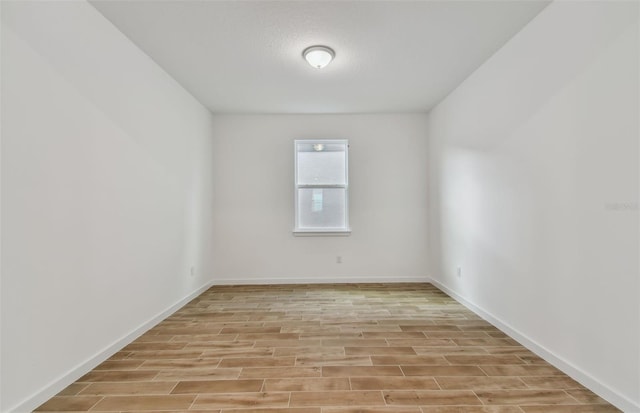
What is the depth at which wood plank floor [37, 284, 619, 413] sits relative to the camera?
5.55 ft

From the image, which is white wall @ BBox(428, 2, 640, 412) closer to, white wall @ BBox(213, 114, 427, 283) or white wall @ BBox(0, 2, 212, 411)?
white wall @ BBox(213, 114, 427, 283)

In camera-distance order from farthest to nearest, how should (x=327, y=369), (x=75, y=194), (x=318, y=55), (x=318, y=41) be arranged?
(x=318, y=55) < (x=318, y=41) < (x=327, y=369) < (x=75, y=194)

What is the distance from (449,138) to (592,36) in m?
1.99

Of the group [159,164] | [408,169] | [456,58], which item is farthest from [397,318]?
[159,164]

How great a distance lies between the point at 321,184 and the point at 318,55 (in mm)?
2198

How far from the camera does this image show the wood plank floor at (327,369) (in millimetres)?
1690

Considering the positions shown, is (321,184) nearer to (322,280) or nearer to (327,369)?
(322,280)

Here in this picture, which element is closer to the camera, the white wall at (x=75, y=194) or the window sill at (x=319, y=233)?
the white wall at (x=75, y=194)

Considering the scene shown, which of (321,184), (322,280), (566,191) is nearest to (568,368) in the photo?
(566,191)

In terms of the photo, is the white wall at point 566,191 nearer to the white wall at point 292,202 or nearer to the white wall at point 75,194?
the white wall at point 292,202

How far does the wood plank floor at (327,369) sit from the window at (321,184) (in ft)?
5.35

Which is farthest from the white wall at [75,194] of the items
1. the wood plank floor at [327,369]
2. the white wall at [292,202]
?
the white wall at [292,202]

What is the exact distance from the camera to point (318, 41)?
2.50 metres

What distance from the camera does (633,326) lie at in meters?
1.57
